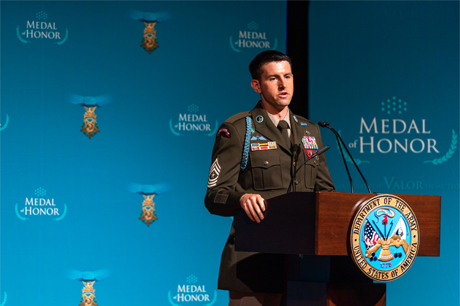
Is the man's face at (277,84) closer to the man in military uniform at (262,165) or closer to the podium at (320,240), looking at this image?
the man in military uniform at (262,165)

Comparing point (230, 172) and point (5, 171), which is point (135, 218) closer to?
point (5, 171)

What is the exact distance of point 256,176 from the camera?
198 centimetres

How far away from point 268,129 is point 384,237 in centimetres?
70

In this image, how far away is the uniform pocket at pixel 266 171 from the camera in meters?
1.97

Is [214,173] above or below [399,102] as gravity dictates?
below

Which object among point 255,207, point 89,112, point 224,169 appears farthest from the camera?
point 89,112

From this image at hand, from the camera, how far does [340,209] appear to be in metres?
1.43

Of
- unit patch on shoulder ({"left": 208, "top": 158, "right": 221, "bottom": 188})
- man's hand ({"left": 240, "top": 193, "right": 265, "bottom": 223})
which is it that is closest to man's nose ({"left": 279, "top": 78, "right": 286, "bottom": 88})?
unit patch on shoulder ({"left": 208, "top": 158, "right": 221, "bottom": 188})

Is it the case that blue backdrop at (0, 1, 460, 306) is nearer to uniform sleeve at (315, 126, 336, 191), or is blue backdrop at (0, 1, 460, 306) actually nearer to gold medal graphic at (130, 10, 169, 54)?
gold medal graphic at (130, 10, 169, 54)

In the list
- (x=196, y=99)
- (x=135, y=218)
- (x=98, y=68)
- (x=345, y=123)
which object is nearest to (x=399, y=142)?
(x=345, y=123)

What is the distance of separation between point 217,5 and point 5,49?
141 cm

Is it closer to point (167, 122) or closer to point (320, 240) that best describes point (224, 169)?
point (320, 240)

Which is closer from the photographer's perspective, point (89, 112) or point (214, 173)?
point (214, 173)

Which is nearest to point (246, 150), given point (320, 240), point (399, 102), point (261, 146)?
point (261, 146)
